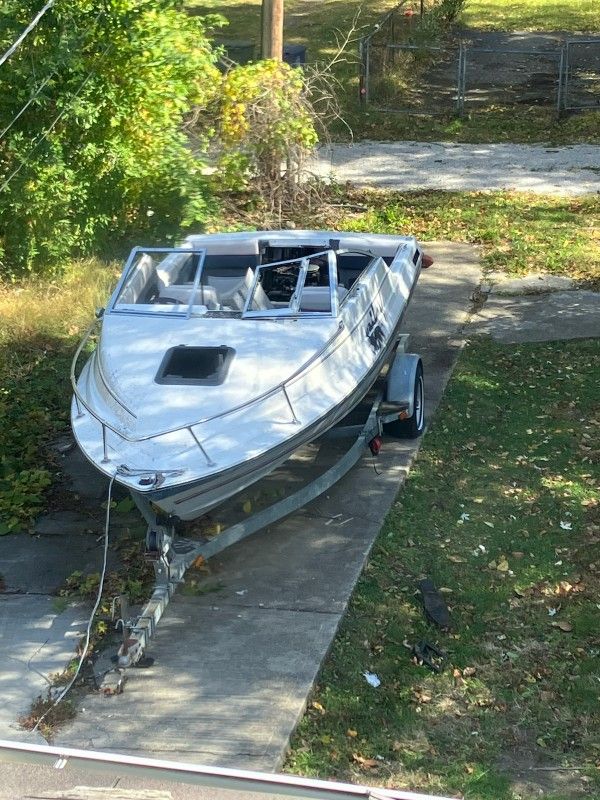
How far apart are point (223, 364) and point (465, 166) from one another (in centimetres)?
1222

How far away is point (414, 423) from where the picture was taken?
9.38 meters

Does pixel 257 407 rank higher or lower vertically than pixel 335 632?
higher

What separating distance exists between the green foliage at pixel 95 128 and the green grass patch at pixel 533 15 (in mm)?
19728

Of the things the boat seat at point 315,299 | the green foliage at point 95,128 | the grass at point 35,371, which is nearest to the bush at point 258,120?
the green foliage at point 95,128

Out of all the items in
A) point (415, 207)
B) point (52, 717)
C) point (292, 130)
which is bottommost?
point (52, 717)

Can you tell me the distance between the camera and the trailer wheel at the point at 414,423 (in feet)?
30.7

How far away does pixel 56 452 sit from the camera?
9.58 metres

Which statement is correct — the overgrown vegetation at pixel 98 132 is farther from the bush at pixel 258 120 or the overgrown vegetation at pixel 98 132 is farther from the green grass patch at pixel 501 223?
the green grass patch at pixel 501 223

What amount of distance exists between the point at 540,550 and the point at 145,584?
280cm

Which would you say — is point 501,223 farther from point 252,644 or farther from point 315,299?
point 252,644

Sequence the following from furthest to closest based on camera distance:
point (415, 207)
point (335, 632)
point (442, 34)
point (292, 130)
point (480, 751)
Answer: point (442, 34) < point (415, 207) < point (292, 130) < point (335, 632) < point (480, 751)

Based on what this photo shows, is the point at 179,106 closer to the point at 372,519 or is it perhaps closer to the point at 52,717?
the point at 372,519

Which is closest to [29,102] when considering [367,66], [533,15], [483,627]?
[483,627]

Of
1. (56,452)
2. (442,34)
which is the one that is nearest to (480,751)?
(56,452)
